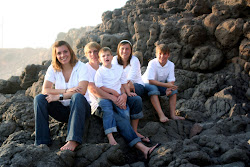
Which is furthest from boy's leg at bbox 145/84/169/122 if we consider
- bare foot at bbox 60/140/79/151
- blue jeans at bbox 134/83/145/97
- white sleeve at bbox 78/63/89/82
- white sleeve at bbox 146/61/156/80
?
bare foot at bbox 60/140/79/151

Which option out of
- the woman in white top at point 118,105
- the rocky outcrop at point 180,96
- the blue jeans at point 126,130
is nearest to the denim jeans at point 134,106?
the woman in white top at point 118,105

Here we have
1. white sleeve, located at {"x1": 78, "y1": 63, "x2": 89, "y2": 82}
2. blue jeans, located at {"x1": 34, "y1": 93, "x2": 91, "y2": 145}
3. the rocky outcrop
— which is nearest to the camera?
the rocky outcrop

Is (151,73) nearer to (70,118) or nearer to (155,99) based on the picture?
(155,99)

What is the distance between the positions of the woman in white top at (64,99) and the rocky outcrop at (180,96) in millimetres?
301

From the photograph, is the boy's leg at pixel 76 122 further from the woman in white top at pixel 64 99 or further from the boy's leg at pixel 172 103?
the boy's leg at pixel 172 103

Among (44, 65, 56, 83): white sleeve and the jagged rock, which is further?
the jagged rock

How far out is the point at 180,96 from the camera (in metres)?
11.5

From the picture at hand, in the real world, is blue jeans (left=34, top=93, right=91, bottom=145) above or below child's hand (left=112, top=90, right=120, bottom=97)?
below

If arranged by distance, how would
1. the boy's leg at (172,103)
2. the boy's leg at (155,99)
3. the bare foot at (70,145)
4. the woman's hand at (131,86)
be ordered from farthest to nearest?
1. the boy's leg at (172,103)
2. the boy's leg at (155,99)
3. the woman's hand at (131,86)
4. the bare foot at (70,145)

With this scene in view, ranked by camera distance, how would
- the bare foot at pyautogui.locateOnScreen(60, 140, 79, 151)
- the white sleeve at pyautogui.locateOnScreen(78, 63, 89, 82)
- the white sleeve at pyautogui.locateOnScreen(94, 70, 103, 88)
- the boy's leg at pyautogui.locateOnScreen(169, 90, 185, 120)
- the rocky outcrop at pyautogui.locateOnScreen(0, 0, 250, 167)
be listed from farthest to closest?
the boy's leg at pyautogui.locateOnScreen(169, 90, 185, 120), the white sleeve at pyautogui.locateOnScreen(94, 70, 103, 88), the white sleeve at pyautogui.locateOnScreen(78, 63, 89, 82), the bare foot at pyautogui.locateOnScreen(60, 140, 79, 151), the rocky outcrop at pyautogui.locateOnScreen(0, 0, 250, 167)

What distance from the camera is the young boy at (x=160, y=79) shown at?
5.60 metres

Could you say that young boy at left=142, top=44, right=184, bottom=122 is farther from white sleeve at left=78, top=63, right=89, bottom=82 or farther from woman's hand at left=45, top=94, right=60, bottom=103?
woman's hand at left=45, top=94, right=60, bottom=103

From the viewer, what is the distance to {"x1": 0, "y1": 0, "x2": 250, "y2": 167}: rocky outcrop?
3482mm

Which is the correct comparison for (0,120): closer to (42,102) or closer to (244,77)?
(42,102)
